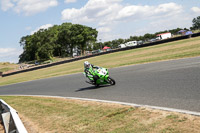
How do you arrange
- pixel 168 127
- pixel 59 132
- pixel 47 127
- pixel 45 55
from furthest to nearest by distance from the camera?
pixel 45 55
pixel 47 127
pixel 59 132
pixel 168 127

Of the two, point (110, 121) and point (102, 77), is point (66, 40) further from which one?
point (110, 121)

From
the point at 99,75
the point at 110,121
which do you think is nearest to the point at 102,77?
the point at 99,75

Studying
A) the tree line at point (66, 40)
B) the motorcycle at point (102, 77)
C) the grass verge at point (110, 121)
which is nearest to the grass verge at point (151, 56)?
the motorcycle at point (102, 77)

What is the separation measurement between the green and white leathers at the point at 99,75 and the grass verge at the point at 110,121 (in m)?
3.63

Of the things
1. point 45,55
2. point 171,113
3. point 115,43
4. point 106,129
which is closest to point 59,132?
point 106,129

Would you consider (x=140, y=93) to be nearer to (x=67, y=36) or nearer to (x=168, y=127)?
(x=168, y=127)

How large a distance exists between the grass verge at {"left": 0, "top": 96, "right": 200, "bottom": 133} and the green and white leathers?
3.63 metres

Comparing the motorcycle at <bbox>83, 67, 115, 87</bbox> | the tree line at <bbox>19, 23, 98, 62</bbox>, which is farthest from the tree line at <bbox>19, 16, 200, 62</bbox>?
the motorcycle at <bbox>83, 67, 115, 87</bbox>

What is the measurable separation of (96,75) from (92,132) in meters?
6.54

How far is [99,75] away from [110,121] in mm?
5962

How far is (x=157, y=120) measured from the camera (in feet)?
17.0

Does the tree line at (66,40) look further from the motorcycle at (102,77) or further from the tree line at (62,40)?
the motorcycle at (102,77)

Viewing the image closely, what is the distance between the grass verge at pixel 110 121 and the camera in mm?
4734

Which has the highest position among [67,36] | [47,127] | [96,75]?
[67,36]
